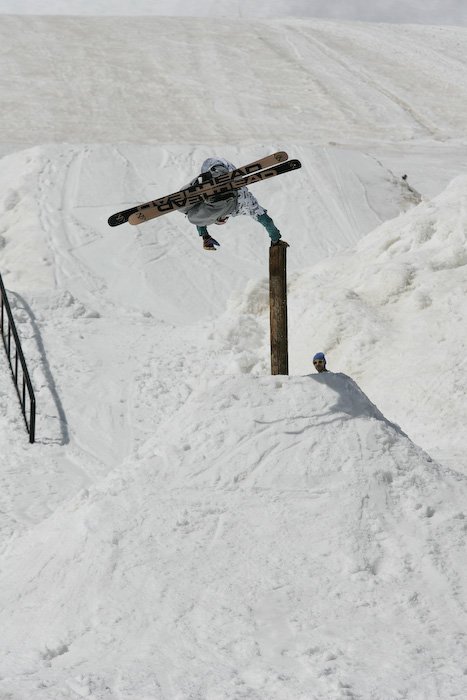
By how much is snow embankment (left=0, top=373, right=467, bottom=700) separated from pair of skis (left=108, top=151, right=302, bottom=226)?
1.99 meters

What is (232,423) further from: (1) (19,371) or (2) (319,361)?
(1) (19,371)

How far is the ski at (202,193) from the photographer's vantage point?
8281mm

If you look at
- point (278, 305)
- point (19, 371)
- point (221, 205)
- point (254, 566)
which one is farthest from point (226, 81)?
point (254, 566)

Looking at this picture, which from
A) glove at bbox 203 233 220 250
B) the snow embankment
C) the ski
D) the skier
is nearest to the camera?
the snow embankment

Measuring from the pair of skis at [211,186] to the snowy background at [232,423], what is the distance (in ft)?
6.65

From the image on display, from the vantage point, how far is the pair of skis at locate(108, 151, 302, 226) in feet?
27.2

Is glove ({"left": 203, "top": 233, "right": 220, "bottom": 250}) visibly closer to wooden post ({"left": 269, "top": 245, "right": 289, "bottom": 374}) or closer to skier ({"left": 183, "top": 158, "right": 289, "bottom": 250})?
skier ({"left": 183, "top": 158, "right": 289, "bottom": 250})

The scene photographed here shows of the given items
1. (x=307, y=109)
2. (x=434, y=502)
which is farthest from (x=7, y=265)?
(x=307, y=109)

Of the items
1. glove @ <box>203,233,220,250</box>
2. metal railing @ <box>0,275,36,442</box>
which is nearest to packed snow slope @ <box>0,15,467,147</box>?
metal railing @ <box>0,275,36,442</box>

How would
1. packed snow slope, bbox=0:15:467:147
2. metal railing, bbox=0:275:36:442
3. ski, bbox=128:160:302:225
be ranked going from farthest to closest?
packed snow slope, bbox=0:15:467:147, metal railing, bbox=0:275:36:442, ski, bbox=128:160:302:225

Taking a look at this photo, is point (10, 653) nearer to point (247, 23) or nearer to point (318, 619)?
point (318, 619)

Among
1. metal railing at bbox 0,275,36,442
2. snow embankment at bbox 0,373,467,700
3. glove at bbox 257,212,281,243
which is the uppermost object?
glove at bbox 257,212,281,243

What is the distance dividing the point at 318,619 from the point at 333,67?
35.4 meters

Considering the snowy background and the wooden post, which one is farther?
the wooden post
